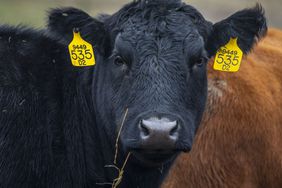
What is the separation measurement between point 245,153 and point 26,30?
271cm

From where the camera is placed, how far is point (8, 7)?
→ 82.0 feet

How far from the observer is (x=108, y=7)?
A: 83.8 feet

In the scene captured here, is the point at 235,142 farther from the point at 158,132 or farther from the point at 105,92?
the point at 158,132

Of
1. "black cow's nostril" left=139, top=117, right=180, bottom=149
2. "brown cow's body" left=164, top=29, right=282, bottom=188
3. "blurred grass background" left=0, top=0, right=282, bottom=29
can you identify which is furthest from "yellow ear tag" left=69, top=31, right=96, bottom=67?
"blurred grass background" left=0, top=0, right=282, bottom=29

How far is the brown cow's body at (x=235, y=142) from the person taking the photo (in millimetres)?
9156

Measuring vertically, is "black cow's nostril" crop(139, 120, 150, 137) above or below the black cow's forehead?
below

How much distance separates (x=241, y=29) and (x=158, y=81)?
4.58 feet

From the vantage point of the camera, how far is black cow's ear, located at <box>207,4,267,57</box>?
8266mm

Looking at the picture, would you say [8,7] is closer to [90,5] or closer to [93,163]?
[90,5]

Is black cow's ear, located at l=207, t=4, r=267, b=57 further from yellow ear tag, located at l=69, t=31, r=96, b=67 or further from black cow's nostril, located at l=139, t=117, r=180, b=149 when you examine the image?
black cow's nostril, located at l=139, t=117, r=180, b=149

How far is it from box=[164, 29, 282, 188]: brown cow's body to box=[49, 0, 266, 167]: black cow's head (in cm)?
114

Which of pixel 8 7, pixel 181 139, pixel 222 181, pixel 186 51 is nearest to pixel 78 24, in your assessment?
pixel 186 51

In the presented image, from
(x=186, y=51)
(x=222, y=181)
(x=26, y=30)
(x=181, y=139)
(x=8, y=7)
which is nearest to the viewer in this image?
(x=181, y=139)

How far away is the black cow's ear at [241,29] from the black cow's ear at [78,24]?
41.4 inches
